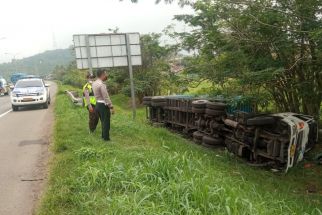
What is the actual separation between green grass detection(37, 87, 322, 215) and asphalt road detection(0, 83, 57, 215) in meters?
0.26

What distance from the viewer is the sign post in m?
14.2

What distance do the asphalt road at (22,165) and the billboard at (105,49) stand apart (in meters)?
Result: 2.73

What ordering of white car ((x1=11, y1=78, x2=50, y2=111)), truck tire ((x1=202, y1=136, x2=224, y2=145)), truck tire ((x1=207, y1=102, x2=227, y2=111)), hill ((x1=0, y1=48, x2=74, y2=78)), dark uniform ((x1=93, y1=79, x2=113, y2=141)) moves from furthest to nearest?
hill ((x1=0, y1=48, x2=74, y2=78)) → white car ((x1=11, y1=78, x2=50, y2=111)) → truck tire ((x1=202, y1=136, x2=224, y2=145)) → truck tire ((x1=207, y1=102, x2=227, y2=111)) → dark uniform ((x1=93, y1=79, x2=113, y2=141))

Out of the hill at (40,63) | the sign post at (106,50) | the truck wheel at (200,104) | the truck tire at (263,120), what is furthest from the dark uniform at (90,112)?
the hill at (40,63)

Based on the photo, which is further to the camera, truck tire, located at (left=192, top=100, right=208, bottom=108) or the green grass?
truck tire, located at (left=192, top=100, right=208, bottom=108)

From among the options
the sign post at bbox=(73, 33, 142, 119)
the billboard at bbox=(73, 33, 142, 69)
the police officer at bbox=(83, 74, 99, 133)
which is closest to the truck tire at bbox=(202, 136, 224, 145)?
the police officer at bbox=(83, 74, 99, 133)

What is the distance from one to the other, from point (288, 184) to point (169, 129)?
21.7 feet

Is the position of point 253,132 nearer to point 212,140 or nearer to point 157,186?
point 212,140

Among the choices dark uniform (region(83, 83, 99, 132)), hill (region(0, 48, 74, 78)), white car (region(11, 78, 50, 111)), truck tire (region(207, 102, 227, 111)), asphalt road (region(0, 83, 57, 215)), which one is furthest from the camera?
hill (region(0, 48, 74, 78))

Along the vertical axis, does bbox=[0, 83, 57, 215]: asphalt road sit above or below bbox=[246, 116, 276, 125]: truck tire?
below

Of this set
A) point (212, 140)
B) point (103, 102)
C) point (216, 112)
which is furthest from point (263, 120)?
point (103, 102)

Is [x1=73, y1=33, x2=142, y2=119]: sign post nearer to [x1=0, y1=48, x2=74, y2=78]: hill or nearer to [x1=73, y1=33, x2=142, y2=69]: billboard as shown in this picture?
[x1=73, y1=33, x2=142, y2=69]: billboard

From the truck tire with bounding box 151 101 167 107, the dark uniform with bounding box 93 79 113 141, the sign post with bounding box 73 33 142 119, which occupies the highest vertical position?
the sign post with bounding box 73 33 142 119

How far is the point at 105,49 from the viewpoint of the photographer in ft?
47.0
